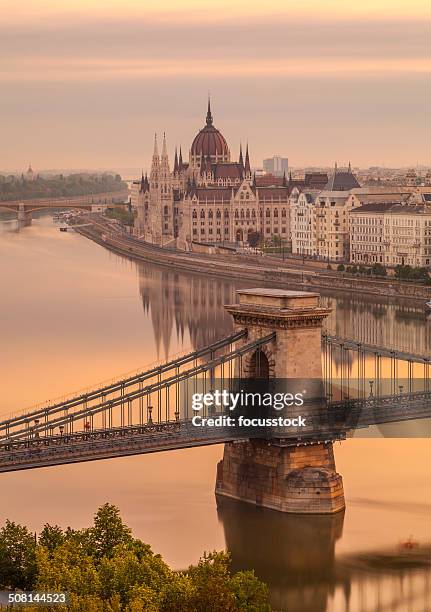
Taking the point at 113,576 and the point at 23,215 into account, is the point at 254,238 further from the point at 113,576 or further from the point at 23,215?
the point at 113,576

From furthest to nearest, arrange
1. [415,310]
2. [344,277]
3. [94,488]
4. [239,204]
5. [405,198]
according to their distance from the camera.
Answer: [239,204]
[405,198]
[344,277]
[415,310]
[94,488]

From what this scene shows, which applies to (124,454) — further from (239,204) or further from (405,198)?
(239,204)

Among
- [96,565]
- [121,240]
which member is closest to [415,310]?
[96,565]

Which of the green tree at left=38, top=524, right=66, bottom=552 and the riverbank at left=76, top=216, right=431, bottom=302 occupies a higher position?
the green tree at left=38, top=524, right=66, bottom=552

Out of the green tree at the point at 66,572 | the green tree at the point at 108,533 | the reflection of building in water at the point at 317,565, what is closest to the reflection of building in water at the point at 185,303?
the reflection of building in water at the point at 317,565

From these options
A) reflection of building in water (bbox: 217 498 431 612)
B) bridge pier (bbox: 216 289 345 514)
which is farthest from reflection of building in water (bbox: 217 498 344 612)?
bridge pier (bbox: 216 289 345 514)

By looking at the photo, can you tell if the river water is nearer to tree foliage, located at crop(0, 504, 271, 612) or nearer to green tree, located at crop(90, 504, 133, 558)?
A: green tree, located at crop(90, 504, 133, 558)

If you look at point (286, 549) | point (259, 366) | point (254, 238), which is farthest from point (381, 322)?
point (254, 238)
